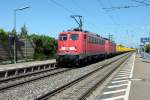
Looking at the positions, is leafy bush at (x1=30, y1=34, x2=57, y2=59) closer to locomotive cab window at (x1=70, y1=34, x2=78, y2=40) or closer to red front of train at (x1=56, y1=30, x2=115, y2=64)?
red front of train at (x1=56, y1=30, x2=115, y2=64)

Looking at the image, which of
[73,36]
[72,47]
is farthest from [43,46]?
[72,47]

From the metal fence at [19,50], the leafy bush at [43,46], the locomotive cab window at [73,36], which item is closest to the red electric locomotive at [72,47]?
the locomotive cab window at [73,36]

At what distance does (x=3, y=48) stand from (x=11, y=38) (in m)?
1.81

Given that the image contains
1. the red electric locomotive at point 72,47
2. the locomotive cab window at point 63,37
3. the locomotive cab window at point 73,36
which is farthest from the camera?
the locomotive cab window at point 63,37

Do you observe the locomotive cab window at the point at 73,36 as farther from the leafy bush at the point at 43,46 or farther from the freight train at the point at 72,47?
the leafy bush at the point at 43,46

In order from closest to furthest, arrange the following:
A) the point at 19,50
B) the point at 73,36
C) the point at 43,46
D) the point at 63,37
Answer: the point at 73,36
the point at 63,37
the point at 19,50
the point at 43,46

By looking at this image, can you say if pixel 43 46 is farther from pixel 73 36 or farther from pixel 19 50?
pixel 73 36

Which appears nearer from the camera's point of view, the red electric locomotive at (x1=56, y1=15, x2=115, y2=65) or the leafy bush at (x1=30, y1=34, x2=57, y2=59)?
the red electric locomotive at (x1=56, y1=15, x2=115, y2=65)

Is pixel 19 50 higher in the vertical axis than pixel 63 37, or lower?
lower

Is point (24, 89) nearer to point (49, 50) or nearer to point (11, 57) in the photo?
point (11, 57)

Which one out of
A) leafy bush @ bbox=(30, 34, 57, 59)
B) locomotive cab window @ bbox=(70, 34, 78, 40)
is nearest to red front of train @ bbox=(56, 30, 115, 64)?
locomotive cab window @ bbox=(70, 34, 78, 40)

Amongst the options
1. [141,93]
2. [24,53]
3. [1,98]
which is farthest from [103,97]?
[24,53]

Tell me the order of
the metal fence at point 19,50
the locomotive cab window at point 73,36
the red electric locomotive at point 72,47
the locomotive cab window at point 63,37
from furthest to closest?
1. the metal fence at point 19,50
2. the locomotive cab window at point 63,37
3. the locomotive cab window at point 73,36
4. the red electric locomotive at point 72,47

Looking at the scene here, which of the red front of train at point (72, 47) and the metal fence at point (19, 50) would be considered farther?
the metal fence at point (19, 50)
